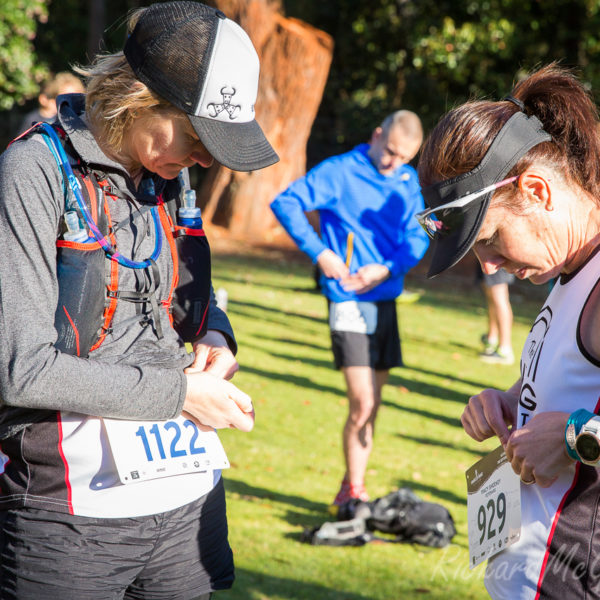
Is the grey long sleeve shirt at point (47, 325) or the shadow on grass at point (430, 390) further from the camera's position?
the shadow on grass at point (430, 390)

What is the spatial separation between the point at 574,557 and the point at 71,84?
7.51m

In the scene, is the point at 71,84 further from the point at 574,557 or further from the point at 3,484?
the point at 574,557

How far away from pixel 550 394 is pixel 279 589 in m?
2.73

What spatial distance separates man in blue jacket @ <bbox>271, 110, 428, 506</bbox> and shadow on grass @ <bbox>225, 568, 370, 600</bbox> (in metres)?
1.03

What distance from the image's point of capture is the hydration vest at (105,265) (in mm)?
2059

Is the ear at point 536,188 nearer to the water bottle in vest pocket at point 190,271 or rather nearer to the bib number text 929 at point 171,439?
the water bottle in vest pocket at point 190,271

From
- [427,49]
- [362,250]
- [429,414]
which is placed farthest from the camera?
[427,49]

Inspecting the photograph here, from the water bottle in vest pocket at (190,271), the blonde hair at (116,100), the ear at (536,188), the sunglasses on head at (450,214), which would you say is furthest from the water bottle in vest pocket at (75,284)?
the ear at (536,188)

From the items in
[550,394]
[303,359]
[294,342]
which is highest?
[550,394]

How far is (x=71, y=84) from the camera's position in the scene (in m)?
8.27

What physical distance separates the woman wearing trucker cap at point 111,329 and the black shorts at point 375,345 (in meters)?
3.02

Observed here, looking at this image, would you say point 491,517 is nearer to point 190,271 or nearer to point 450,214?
point 450,214

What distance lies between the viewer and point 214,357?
2.56m

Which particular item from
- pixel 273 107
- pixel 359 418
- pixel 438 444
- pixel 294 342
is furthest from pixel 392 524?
pixel 273 107
